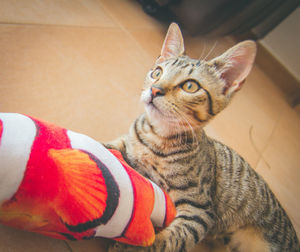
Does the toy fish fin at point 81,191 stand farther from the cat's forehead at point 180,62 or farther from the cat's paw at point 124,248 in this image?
the cat's forehead at point 180,62

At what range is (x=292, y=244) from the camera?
866mm

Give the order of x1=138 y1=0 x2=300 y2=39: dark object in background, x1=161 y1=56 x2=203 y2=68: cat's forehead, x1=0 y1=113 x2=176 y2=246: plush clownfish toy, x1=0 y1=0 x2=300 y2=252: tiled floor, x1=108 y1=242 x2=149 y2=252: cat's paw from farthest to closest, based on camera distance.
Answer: x1=138 y1=0 x2=300 y2=39: dark object in background → x1=0 y1=0 x2=300 y2=252: tiled floor → x1=161 y1=56 x2=203 y2=68: cat's forehead → x1=108 y1=242 x2=149 y2=252: cat's paw → x1=0 y1=113 x2=176 y2=246: plush clownfish toy

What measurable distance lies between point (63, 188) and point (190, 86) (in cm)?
54

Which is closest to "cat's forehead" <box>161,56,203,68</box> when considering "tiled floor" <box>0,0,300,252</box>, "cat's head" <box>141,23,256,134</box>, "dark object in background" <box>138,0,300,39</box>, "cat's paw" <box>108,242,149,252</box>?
"cat's head" <box>141,23,256,134</box>

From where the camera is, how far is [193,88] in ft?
2.45

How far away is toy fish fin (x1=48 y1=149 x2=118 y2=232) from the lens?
43cm

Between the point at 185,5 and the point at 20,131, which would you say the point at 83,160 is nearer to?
the point at 20,131

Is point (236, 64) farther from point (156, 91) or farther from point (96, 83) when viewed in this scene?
point (96, 83)

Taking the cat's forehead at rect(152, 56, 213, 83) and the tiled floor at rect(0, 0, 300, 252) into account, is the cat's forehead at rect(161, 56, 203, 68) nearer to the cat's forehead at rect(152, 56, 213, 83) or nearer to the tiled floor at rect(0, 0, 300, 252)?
the cat's forehead at rect(152, 56, 213, 83)

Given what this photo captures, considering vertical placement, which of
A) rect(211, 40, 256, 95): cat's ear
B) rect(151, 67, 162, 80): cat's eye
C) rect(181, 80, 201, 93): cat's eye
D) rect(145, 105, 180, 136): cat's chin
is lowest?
rect(145, 105, 180, 136): cat's chin

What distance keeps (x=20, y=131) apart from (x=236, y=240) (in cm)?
91

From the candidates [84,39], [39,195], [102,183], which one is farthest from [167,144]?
[84,39]

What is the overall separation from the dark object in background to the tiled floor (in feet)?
0.74

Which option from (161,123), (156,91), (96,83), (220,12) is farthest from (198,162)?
(220,12)
